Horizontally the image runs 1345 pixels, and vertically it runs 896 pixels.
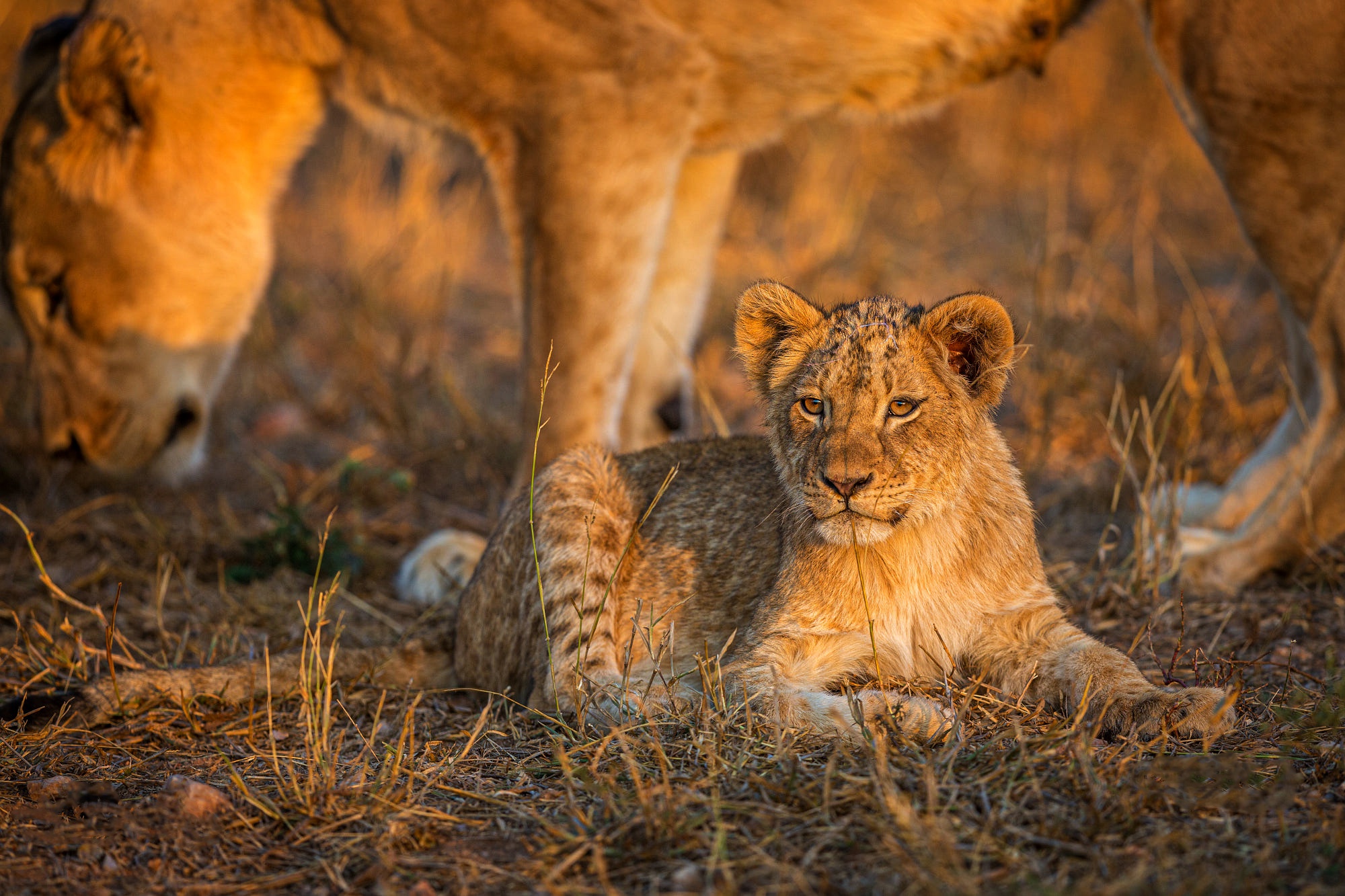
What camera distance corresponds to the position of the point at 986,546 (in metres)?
2.95

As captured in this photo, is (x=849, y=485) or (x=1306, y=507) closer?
(x=849, y=485)

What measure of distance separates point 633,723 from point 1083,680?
102 centimetres

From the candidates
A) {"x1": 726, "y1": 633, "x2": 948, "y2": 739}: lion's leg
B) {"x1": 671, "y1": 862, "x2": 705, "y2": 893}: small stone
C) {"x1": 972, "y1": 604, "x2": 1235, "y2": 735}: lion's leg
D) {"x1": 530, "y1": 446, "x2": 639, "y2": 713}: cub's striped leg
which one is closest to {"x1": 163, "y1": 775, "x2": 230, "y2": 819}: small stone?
{"x1": 530, "y1": 446, "x2": 639, "y2": 713}: cub's striped leg

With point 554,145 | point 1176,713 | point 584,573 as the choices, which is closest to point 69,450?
point 554,145

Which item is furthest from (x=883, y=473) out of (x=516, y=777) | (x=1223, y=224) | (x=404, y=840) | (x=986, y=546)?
(x=1223, y=224)

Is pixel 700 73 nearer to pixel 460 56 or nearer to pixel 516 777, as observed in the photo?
pixel 460 56

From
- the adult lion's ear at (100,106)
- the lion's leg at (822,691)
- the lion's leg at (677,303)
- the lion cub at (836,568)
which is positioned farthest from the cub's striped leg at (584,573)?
the adult lion's ear at (100,106)

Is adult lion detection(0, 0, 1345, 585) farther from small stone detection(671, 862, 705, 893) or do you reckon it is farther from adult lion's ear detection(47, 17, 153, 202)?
small stone detection(671, 862, 705, 893)

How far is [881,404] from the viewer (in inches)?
108

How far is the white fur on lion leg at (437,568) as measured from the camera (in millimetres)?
4152

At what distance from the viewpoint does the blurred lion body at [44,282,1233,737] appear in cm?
269

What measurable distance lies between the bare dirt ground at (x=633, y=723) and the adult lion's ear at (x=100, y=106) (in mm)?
1113

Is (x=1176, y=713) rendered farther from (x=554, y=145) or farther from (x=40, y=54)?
(x=40, y=54)

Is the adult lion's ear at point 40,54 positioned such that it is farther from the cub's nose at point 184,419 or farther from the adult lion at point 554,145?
the cub's nose at point 184,419
